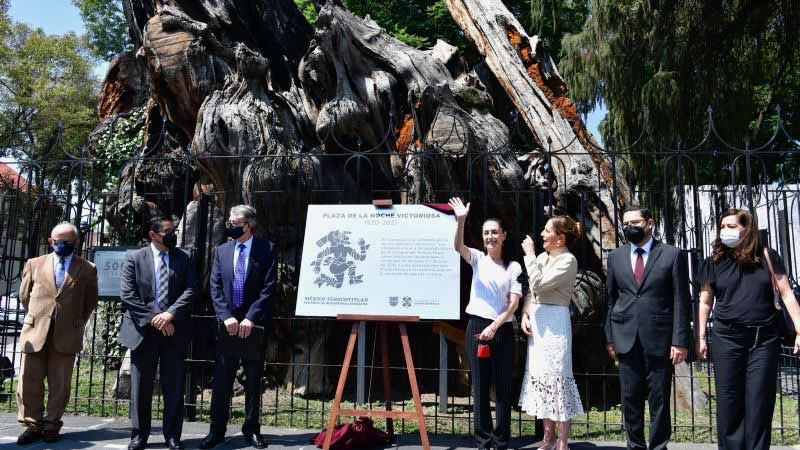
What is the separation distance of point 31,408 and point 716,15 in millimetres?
10650

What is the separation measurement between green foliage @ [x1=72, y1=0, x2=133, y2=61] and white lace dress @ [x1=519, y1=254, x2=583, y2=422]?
75.5 feet

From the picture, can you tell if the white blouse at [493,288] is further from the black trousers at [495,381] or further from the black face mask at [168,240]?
the black face mask at [168,240]

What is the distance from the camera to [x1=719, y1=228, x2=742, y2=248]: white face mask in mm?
3975

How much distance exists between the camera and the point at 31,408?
16.0ft

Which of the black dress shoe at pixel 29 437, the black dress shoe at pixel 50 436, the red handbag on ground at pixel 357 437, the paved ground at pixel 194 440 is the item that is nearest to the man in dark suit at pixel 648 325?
the paved ground at pixel 194 440

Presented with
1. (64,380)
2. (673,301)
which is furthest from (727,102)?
(64,380)

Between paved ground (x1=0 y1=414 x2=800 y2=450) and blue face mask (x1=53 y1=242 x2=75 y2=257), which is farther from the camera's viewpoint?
blue face mask (x1=53 y1=242 x2=75 y2=257)

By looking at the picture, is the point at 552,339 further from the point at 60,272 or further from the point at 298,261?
the point at 60,272

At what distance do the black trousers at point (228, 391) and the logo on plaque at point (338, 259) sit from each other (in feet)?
2.64

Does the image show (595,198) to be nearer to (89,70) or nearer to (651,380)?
(651,380)

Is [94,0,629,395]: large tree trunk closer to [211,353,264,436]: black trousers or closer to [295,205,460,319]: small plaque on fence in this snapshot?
[295,205,460,319]: small plaque on fence

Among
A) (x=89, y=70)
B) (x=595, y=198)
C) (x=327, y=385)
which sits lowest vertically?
(x=327, y=385)

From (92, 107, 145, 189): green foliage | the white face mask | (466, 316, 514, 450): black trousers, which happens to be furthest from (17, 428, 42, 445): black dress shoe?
(92, 107, 145, 189): green foliage

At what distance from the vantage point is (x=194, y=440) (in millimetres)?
4977
